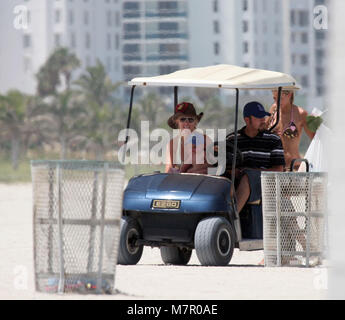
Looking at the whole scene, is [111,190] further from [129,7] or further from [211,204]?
[129,7]

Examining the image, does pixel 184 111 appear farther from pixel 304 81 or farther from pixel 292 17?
pixel 292 17

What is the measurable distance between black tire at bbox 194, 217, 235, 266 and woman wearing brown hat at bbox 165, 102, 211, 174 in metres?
0.65

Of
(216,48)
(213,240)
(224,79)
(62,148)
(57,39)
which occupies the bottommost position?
(62,148)

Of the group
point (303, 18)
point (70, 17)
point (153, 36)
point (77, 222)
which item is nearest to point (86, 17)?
point (70, 17)

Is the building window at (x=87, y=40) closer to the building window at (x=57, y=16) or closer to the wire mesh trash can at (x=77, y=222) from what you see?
the building window at (x=57, y=16)

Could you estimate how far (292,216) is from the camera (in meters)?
10.4

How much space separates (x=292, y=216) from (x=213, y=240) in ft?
2.31

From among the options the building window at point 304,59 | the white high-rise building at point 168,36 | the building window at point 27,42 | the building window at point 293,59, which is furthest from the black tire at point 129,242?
the building window at point 304,59

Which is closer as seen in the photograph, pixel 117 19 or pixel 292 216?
pixel 292 216

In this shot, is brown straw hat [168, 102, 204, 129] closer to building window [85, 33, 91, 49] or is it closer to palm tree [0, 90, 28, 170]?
palm tree [0, 90, 28, 170]

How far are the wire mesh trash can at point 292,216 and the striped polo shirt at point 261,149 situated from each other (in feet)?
1.35

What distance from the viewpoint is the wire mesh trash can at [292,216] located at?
10.2 m

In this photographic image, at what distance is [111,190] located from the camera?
A: 822 centimetres
